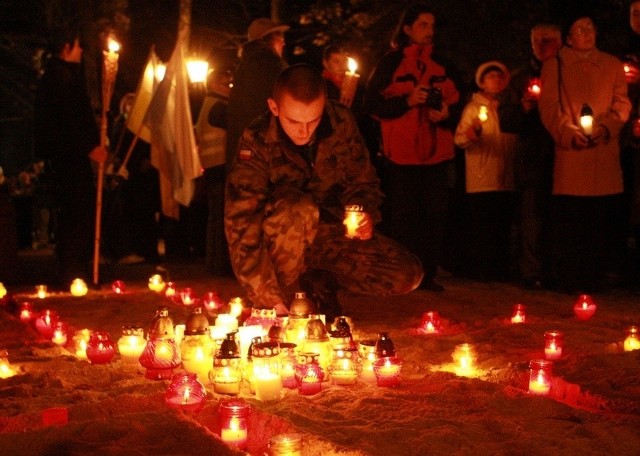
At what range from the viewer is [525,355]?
4.23 meters

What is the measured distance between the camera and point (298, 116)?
4570mm

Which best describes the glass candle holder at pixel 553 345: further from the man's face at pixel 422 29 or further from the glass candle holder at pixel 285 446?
the man's face at pixel 422 29

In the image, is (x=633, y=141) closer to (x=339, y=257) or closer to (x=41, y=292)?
(x=339, y=257)

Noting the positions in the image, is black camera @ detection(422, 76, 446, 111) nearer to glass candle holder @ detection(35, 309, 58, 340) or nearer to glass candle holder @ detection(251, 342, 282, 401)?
glass candle holder @ detection(35, 309, 58, 340)

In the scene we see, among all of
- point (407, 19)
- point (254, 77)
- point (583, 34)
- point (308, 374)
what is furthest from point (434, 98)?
point (308, 374)

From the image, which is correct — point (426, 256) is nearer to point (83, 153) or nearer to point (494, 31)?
point (83, 153)

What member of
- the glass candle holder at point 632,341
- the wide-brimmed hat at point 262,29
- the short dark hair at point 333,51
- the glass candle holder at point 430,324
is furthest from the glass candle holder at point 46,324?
the short dark hair at point 333,51

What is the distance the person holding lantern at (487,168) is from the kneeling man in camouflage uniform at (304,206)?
8.45 feet

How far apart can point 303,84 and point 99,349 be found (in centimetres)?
175

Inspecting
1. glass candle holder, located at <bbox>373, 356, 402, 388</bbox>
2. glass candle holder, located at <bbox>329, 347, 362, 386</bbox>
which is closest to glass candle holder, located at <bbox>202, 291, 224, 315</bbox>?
glass candle holder, located at <bbox>329, 347, 362, 386</bbox>

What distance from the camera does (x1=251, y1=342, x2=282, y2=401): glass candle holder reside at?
3338 millimetres

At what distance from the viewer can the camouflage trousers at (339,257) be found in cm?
472

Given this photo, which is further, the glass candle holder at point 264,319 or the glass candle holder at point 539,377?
the glass candle holder at point 264,319

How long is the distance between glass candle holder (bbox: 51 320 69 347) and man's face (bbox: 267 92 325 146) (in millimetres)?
1697
